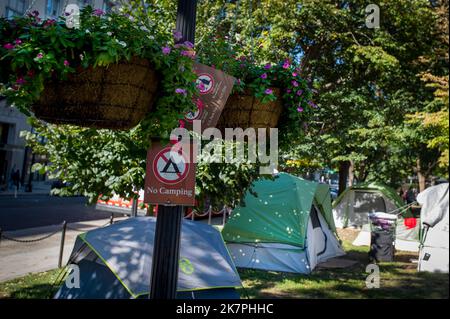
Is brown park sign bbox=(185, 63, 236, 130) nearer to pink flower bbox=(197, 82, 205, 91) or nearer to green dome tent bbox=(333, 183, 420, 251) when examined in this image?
pink flower bbox=(197, 82, 205, 91)

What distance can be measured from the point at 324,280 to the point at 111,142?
21.4 feet

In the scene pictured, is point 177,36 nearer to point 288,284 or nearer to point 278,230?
point 288,284

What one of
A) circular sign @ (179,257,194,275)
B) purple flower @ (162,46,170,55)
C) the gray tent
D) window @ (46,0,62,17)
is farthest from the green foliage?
circular sign @ (179,257,194,275)

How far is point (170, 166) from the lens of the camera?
2.12m

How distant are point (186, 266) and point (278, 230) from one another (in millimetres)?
5079

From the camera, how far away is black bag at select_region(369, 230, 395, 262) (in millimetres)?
11398

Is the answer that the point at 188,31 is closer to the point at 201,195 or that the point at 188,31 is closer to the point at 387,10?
the point at 201,195

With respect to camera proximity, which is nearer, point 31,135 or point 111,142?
point 111,142

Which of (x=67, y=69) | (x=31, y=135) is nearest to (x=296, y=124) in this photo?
(x=67, y=69)

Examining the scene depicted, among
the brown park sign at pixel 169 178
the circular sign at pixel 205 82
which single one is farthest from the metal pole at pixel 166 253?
the circular sign at pixel 205 82

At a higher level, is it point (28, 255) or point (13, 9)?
point (13, 9)

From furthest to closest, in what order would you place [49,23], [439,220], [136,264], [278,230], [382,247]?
1. [382,247]
2. [278,230]
3. [136,264]
4. [49,23]
5. [439,220]

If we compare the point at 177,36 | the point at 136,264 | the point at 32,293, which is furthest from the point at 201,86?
the point at 32,293

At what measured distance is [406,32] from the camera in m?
12.9
